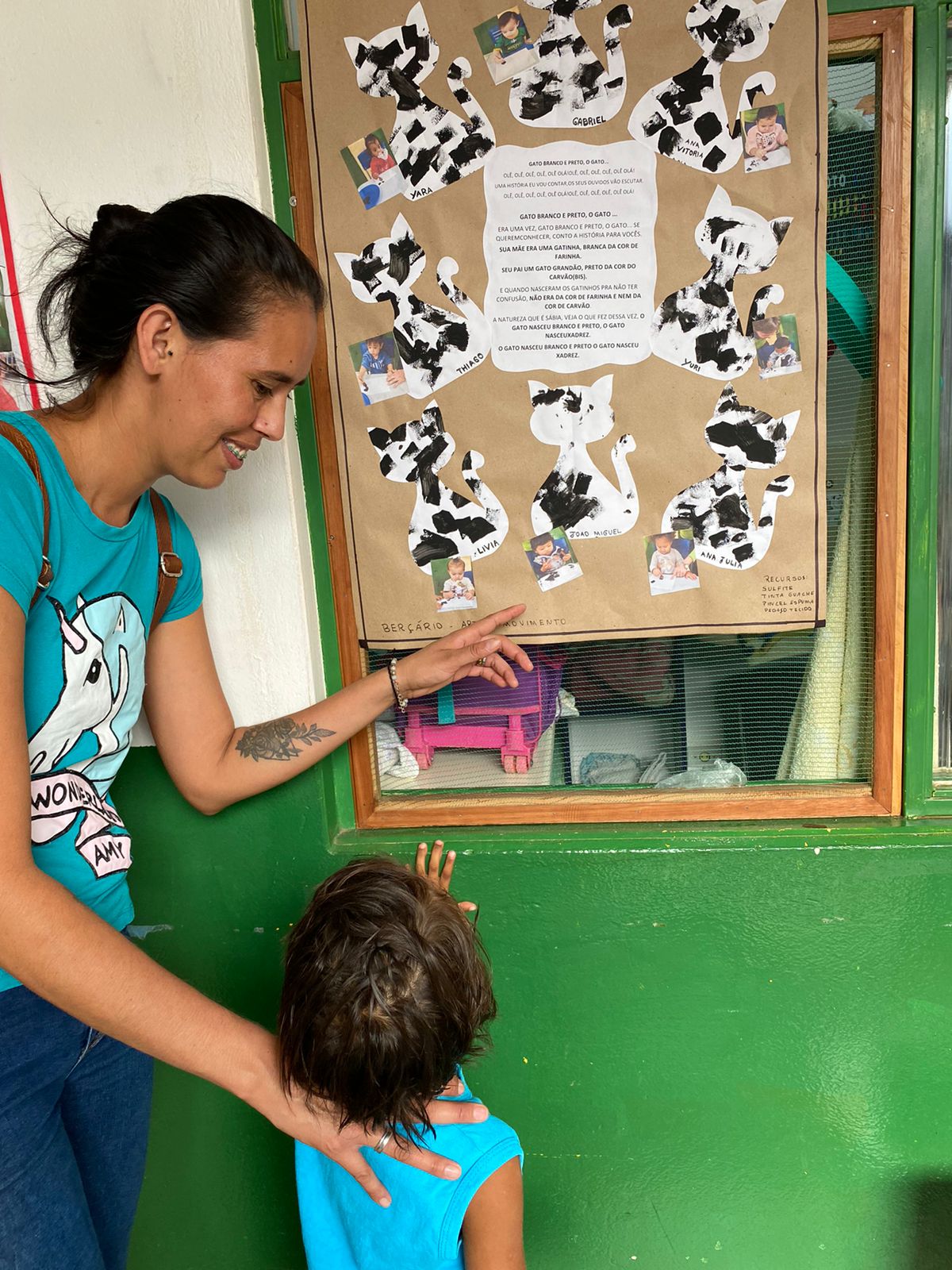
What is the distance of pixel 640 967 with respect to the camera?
5.40ft

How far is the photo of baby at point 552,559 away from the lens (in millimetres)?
1574

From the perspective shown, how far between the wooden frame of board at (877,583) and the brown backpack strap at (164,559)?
13.2 inches

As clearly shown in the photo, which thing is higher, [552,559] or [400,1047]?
[552,559]

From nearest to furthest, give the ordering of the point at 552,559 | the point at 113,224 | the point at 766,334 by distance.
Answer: the point at 113,224
the point at 766,334
the point at 552,559

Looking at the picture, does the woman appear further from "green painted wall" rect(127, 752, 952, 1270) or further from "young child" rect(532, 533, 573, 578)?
"young child" rect(532, 533, 573, 578)

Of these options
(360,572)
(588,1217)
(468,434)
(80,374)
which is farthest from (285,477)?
(588,1217)

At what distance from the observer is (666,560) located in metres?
1.56

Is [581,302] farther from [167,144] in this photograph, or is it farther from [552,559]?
[167,144]

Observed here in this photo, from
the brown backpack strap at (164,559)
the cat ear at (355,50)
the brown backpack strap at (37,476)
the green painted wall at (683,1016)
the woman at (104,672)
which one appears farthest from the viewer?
the green painted wall at (683,1016)

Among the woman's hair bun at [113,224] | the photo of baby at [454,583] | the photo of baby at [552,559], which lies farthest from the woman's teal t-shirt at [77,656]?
the photo of baby at [552,559]

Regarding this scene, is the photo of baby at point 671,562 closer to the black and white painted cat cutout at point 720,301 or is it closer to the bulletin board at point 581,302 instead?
the bulletin board at point 581,302

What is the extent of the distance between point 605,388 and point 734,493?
276mm

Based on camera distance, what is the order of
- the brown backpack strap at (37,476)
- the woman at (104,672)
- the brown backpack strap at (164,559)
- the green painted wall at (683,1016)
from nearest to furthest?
the woman at (104,672) → the brown backpack strap at (37,476) → the brown backpack strap at (164,559) → the green painted wall at (683,1016)

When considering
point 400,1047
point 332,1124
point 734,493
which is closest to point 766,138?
point 734,493
